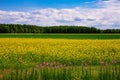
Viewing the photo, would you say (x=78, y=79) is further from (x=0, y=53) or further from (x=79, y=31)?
(x=79, y=31)

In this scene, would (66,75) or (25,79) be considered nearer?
(25,79)

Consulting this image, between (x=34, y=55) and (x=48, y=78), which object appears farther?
(x=34, y=55)

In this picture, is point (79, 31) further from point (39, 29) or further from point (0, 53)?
point (0, 53)

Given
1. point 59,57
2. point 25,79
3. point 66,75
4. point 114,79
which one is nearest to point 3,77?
point 25,79

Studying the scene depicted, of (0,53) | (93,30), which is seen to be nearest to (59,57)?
(0,53)

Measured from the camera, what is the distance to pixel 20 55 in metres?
22.1

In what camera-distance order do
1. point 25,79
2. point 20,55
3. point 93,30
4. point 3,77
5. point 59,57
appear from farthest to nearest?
point 93,30, point 20,55, point 59,57, point 3,77, point 25,79

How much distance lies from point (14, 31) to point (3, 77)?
332 ft

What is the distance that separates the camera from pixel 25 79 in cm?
1048

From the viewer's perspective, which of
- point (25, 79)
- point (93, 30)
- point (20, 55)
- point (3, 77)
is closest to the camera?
point (25, 79)

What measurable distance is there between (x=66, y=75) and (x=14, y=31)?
101 m

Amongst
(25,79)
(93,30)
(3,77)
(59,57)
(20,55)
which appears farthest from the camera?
(93,30)

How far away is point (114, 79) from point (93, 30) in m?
101

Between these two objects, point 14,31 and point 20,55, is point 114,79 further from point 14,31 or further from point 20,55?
point 14,31
